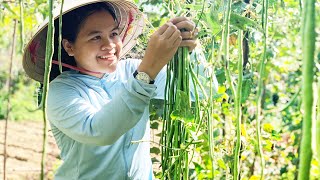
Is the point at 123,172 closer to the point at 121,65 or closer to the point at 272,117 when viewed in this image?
the point at 121,65

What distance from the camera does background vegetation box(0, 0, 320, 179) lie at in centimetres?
84

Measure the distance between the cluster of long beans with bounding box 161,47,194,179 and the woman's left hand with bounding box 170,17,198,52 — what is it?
0.04 feet

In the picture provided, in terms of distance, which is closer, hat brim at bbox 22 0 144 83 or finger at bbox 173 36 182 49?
finger at bbox 173 36 182 49

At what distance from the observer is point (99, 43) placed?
1.15m

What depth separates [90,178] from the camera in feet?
4.03

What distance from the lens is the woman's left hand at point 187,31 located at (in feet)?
2.89

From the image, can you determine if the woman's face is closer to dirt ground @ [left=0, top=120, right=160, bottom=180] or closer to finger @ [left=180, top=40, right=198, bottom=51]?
finger @ [left=180, top=40, right=198, bottom=51]

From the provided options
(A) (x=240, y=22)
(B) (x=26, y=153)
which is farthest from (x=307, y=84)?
(B) (x=26, y=153)

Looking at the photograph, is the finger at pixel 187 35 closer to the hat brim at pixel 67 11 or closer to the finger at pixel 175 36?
the finger at pixel 175 36

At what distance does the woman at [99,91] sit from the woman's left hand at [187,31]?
6 centimetres

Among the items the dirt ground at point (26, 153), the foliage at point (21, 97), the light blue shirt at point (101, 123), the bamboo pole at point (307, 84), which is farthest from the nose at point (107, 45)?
the foliage at point (21, 97)

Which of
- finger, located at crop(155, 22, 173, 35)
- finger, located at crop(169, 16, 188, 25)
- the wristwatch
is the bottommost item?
the wristwatch

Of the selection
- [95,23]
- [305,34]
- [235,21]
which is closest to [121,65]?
[95,23]

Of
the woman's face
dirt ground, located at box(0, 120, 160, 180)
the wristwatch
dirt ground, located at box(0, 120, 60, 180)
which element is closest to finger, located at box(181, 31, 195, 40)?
the wristwatch
